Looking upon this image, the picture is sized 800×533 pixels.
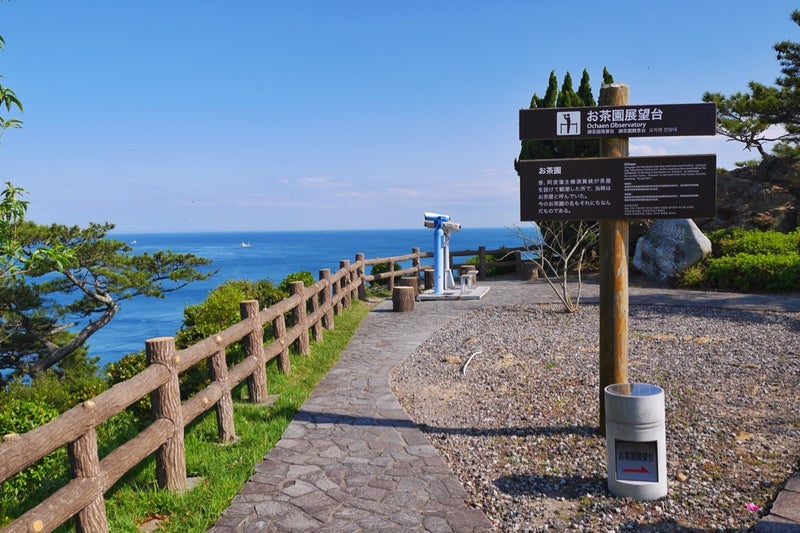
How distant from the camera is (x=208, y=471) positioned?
491 centimetres

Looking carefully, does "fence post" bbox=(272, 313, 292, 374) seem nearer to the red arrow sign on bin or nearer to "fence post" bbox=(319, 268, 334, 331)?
"fence post" bbox=(319, 268, 334, 331)

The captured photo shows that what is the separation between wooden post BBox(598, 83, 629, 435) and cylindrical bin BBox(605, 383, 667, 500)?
99 centimetres

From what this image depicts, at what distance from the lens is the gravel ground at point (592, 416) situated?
4.20 meters

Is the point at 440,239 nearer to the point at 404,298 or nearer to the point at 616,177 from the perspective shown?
the point at 404,298

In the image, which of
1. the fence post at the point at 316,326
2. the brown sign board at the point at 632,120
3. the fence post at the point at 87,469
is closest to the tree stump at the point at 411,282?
the fence post at the point at 316,326

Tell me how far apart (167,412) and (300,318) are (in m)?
4.34

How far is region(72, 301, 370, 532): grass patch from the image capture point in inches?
164

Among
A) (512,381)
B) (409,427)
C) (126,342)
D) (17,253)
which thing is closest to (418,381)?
(512,381)

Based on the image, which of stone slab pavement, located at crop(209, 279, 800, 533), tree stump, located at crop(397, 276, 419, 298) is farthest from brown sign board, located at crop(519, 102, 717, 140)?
tree stump, located at crop(397, 276, 419, 298)

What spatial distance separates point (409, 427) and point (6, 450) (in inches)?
142

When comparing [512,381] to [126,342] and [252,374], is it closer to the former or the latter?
[252,374]

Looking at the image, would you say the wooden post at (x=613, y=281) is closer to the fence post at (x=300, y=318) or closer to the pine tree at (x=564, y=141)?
the fence post at (x=300, y=318)

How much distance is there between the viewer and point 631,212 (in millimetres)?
5152

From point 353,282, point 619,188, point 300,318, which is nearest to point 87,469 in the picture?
point 619,188
